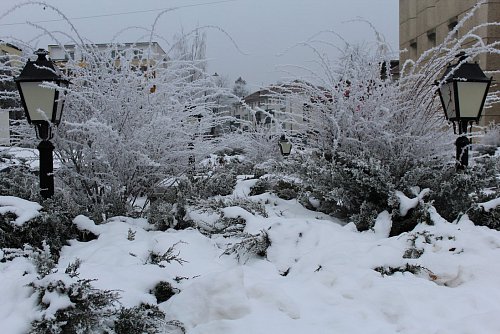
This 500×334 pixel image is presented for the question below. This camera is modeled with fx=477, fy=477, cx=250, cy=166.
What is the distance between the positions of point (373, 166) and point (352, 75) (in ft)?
3.71

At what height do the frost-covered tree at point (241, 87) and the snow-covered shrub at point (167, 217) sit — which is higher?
the frost-covered tree at point (241, 87)

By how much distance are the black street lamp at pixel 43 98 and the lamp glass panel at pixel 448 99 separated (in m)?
3.06

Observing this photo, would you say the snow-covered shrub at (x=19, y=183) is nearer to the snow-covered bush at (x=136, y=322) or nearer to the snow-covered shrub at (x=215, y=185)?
the snow-covered shrub at (x=215, y=185)

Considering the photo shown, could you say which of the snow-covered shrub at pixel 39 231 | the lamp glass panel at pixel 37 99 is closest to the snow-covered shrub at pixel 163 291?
the snow-covered shrub at pixel 39 231

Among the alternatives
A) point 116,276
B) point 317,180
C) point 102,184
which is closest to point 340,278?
point 116,276

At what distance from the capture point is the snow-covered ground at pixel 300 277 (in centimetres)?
216

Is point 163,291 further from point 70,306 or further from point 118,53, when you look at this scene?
point 118,53

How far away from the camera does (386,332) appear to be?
2.10 m

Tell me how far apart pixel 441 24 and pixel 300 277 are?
1968 cm

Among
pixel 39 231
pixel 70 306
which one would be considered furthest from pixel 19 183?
pixel 70 306

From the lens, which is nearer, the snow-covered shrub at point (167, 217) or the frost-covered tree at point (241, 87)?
the snow-covered shrub at point (167, 217)

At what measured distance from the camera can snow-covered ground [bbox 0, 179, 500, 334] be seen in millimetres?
2164

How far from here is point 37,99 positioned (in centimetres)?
359

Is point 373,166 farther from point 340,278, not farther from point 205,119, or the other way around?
point 205,119
